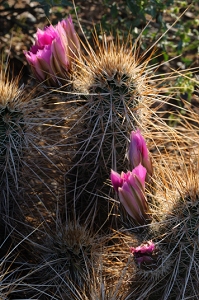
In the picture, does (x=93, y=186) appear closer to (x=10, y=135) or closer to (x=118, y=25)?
(x=10, y=135)

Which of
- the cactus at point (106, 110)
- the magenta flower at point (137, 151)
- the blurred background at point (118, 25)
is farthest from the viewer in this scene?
the blurred background at point (118, 25)

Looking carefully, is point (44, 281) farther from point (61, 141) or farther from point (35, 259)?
point (61, 141)

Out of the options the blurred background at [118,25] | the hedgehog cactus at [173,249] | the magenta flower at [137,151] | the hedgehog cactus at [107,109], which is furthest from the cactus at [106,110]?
the blurred background at [118,25]

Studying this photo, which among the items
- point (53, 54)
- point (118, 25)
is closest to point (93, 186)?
point (53, 54)

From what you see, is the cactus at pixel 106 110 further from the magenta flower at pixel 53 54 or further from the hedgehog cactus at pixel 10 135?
the hedgehog cactus at pixel 10 135

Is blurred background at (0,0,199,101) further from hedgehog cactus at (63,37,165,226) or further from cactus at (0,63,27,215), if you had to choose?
cactus at (0,63,27,215)

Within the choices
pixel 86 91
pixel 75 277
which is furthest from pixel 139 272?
pixel 86 91
